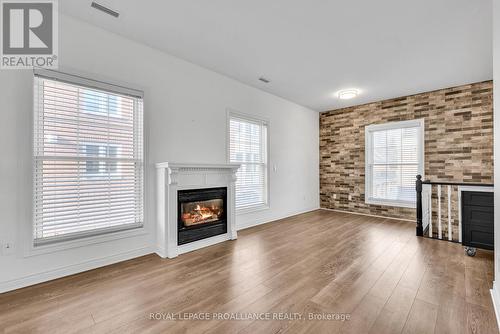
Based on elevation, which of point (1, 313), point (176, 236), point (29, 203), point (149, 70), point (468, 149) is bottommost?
point (1, 313)

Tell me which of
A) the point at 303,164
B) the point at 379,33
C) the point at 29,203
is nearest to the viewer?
the point at 29,203

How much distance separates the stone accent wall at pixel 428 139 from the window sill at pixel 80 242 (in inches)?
196

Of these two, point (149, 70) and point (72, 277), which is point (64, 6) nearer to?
point (149, 70)

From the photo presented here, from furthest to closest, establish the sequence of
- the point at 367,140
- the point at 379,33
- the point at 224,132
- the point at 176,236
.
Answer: the point at 367,140 → the point at 224,132 → the point at 176,236 → the point at 379,33

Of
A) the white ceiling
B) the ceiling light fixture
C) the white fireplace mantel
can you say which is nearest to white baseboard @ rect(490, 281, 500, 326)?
the white ceiling

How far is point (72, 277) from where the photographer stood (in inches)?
99.4

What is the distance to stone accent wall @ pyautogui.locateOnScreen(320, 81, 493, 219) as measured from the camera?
440cm

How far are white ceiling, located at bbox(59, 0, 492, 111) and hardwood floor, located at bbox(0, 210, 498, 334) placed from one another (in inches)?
112

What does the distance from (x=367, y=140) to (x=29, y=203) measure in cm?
623

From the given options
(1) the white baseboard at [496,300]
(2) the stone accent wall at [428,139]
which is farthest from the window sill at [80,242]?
(2) the stone accent wall at [428,139]

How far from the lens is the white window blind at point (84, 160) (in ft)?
8.08

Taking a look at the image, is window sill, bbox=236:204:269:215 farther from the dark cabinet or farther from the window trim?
the dark cabinet

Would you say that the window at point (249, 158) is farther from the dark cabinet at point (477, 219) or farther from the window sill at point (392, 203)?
the dark cabinet at point (477, 219)

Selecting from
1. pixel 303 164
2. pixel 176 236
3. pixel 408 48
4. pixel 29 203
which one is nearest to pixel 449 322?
pixel 176 236
